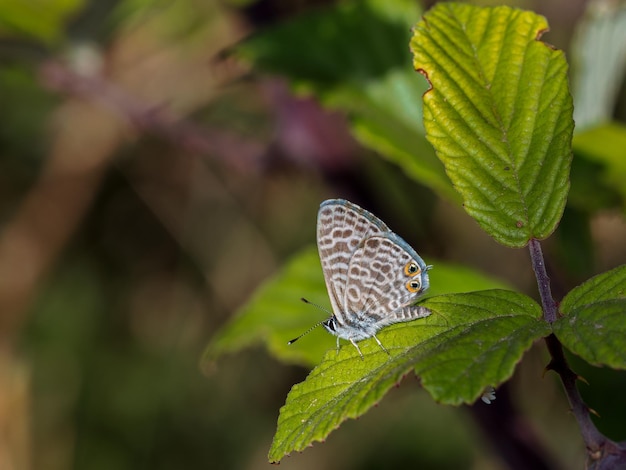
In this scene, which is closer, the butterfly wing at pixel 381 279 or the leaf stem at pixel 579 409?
the leaf stem at pixel 579 409

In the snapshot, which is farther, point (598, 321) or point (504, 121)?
point (504, 121)

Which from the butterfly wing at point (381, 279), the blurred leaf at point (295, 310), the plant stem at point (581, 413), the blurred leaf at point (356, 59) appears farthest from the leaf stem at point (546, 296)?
the blurred leaf at point (356, 59)

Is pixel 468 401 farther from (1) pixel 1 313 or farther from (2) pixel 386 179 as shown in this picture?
(1) pixel 1 313

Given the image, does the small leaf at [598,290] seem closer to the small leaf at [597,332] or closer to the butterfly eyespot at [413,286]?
the small leaf at [597,332]

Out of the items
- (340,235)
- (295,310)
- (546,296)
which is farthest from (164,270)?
(546,296)

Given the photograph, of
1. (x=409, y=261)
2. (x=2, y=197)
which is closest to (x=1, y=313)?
(x=2, y=197)

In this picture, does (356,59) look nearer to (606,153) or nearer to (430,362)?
(606,153)
